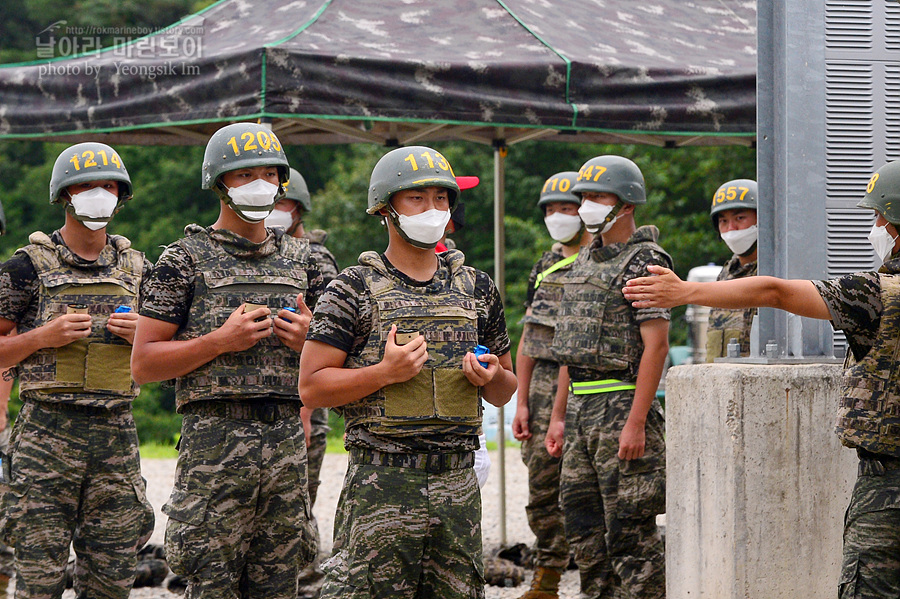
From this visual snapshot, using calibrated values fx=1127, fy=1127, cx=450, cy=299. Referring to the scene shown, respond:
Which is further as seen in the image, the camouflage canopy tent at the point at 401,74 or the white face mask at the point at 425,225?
the camouflage canopy tent at the point at 401,74

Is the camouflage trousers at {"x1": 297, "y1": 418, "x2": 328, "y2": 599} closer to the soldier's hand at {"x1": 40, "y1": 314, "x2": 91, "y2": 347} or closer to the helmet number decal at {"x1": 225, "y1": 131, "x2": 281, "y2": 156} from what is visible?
the soldier's hand at {"x1": 40, "y1": 314, "x2": 91, "y2": 347}

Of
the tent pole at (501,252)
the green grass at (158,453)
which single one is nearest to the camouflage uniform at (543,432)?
the tent pole at (501,252)

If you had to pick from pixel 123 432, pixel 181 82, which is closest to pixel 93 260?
pixel 123 432

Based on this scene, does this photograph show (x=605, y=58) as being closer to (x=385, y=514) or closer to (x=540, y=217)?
(x=385, y=514)

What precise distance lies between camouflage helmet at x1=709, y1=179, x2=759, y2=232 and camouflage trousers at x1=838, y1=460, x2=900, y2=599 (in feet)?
10.1

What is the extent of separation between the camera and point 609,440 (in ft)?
20.1

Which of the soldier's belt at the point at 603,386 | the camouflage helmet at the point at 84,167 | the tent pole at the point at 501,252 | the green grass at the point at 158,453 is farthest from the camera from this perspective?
the green grass at the point at 158,453

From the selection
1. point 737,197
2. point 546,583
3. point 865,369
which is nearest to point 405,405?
point 865,369

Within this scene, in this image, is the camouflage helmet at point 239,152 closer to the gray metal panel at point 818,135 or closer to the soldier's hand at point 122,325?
the soldier's hand at point 122,325

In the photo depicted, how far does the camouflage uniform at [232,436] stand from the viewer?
187 inches

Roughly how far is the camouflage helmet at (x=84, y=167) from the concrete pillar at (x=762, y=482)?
3162 mm

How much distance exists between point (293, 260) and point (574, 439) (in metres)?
2.06

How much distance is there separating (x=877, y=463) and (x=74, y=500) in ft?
12.7

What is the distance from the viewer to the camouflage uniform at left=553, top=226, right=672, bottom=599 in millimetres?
6098
